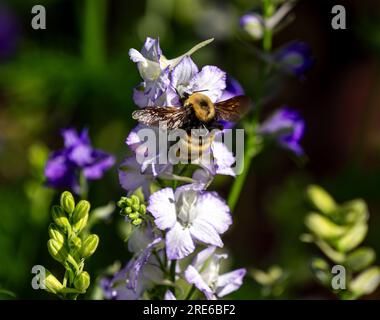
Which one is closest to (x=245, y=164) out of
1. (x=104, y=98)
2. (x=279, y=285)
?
(x=279, y=285)

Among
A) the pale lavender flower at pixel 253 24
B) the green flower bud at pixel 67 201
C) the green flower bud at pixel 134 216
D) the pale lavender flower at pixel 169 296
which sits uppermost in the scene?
the pale lavender flower at pixel 253 24

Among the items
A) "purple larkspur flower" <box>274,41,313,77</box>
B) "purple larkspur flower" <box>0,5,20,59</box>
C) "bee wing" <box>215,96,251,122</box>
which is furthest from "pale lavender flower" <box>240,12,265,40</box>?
"purple larkspur flower" <box>0,5,20,59</box>

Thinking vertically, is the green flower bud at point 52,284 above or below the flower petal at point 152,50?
below

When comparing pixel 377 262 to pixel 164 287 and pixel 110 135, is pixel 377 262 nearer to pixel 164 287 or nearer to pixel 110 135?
pixel 110 135

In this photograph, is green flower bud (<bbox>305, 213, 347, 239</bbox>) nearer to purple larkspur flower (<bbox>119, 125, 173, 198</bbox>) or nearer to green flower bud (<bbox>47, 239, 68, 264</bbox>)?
purple larkspur flower (<bbox>119, 125, 173, 198</bbox>)

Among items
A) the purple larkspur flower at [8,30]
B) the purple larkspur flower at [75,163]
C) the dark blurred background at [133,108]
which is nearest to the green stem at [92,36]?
the dark blurred background at [133,108]

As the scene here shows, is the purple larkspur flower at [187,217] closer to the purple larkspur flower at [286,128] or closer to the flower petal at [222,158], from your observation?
the flower petal at [222,158]
